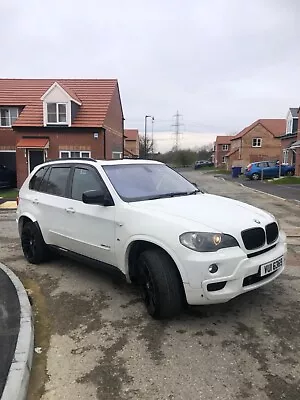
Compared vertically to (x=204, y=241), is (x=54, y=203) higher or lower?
higher

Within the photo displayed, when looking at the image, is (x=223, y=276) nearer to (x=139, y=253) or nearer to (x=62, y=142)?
(x=139, y=253)

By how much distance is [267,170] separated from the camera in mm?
32375

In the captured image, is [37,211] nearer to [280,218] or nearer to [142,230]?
[142,230]

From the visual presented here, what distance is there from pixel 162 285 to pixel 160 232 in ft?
1.78

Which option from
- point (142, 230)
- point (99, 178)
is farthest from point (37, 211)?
point (142, 230)

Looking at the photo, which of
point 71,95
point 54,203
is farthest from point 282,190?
point 54,203

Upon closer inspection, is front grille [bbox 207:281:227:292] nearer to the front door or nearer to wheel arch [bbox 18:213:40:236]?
wheel arch [bbox 18:213:40:236]

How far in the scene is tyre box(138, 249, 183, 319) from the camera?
3611 mm

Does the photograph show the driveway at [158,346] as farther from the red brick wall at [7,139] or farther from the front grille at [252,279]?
the red brick wall at [7,139]

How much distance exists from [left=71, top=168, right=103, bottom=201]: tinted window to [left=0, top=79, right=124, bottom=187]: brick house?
17227 millimetres

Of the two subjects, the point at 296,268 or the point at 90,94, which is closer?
the point at 296,268

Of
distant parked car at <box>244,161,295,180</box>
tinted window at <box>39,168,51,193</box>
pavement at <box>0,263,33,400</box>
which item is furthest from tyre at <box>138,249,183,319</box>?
distant parked car at <box>244,161,295,180</box>

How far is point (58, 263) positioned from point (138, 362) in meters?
3.22

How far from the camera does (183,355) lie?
10.4 feet
